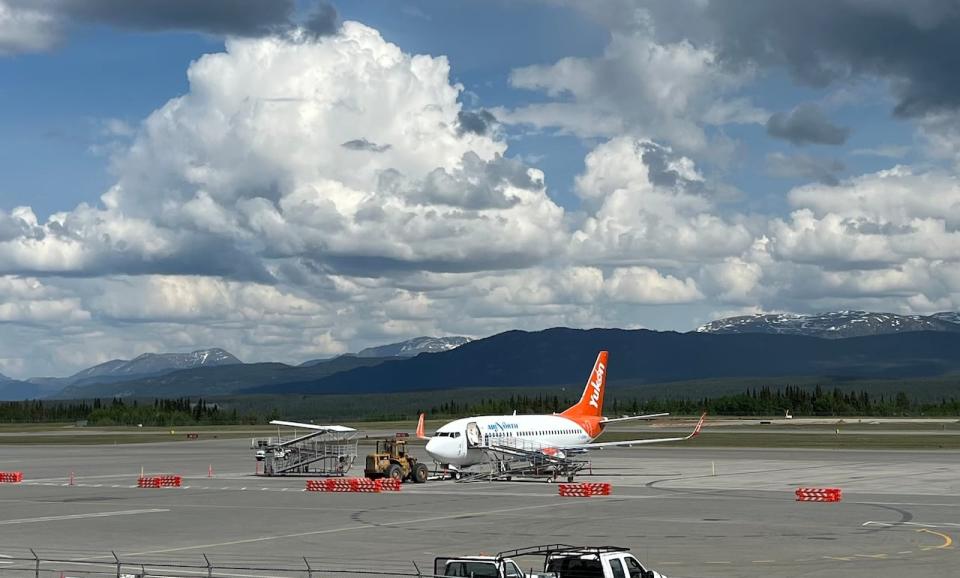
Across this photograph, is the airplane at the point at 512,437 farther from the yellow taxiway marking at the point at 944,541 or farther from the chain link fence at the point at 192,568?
the chain link fence at the point at 192,568

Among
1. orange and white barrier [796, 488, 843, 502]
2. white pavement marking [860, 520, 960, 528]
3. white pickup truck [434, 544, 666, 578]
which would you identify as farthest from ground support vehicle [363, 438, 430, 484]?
white pickup truck [434, 544, 666, 578]

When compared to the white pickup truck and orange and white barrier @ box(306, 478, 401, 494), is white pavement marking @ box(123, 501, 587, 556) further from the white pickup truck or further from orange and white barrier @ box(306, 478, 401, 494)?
the white pickup truck

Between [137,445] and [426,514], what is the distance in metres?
102

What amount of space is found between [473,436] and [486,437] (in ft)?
4.01

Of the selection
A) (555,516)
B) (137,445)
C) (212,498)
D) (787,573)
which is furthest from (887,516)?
(137,445)

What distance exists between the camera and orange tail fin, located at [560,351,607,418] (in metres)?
95.3

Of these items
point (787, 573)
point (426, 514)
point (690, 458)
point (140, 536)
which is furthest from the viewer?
point (690, 458)

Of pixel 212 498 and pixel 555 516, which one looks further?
pixel 212 498

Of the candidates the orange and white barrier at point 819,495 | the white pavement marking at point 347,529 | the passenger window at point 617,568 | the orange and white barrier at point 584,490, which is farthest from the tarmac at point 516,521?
the passenger window at point 617,568

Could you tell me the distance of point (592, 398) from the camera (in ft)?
317

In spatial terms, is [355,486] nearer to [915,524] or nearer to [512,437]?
[512,437]

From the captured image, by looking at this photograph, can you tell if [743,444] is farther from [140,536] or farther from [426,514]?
[140,536]

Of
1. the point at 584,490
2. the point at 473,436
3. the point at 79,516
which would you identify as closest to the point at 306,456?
the point at 473,436

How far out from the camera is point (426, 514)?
188ft
